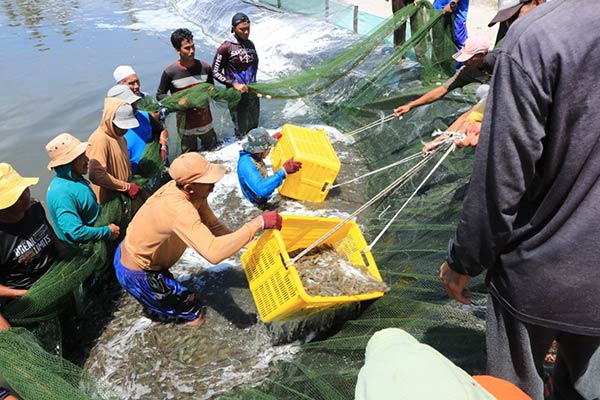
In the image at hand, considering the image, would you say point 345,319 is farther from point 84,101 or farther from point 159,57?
point 159,57

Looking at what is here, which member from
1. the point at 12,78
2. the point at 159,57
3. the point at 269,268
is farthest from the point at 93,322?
the point at 159,57

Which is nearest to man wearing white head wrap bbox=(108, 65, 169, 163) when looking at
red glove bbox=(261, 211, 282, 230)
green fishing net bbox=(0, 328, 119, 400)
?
Result: red glove bbox=(261, 211, 282, 230)

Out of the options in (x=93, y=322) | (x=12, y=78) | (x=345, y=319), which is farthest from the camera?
(x=12, y=78)

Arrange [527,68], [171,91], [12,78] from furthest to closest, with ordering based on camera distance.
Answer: [12,78], [171,91], [527,68]

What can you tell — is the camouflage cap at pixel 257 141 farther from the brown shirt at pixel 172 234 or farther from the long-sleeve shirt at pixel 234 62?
the long-sleeve shirt at pixel 234 62

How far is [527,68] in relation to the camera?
126 cm

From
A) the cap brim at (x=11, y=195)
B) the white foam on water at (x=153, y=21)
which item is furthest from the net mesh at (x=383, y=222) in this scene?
the white foam on water at (x=153, y=21)

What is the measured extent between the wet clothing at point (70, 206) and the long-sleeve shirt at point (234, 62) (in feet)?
11.7

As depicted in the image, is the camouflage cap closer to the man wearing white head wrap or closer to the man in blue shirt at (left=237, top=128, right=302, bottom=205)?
the man in blue shirt at (left=237, top=128, right=302, bottom=205)

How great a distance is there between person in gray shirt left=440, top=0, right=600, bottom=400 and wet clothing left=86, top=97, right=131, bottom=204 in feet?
11.4

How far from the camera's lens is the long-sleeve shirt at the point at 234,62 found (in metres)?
6.76

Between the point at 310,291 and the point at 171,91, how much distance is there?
422 cm

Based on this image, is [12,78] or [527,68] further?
[12,78]

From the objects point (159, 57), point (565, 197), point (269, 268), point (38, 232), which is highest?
point (565, 197)
